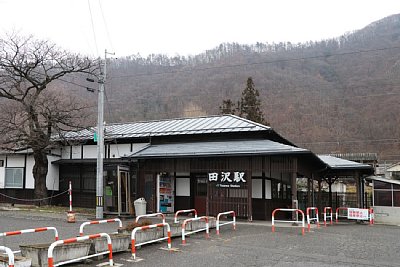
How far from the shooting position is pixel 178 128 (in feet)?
69.6

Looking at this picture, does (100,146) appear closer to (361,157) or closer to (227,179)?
(227,179)

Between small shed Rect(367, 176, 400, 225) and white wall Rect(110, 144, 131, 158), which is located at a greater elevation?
white wall Rect(110, 144, 131, 158)

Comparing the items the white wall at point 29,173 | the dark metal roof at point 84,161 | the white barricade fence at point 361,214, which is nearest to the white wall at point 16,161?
the white wall at point 29,173

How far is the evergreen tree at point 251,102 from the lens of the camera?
36.3 metres

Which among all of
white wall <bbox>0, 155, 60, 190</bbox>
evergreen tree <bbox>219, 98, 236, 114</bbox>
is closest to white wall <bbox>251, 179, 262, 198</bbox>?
white wall <bbox>0, 155, 60, 190</bbox>

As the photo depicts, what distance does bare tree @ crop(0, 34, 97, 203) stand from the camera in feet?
68.1

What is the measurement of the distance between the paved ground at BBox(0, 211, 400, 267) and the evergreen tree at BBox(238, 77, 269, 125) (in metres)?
22.6

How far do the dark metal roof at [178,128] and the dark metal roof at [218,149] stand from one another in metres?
0.64

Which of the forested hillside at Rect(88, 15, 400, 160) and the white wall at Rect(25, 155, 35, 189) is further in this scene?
the forested hillside at Rect(88, 15, 400, 160)

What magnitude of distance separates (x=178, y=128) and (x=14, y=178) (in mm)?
10844

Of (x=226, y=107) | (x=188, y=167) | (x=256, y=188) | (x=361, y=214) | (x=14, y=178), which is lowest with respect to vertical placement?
(x=361, y=214)

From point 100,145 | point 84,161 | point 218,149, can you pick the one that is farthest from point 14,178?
point 218,149

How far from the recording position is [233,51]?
132ft

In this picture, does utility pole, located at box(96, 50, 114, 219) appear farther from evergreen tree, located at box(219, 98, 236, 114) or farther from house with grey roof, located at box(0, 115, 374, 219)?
evergreen tree, located at box(219, 98, 236, 114)
